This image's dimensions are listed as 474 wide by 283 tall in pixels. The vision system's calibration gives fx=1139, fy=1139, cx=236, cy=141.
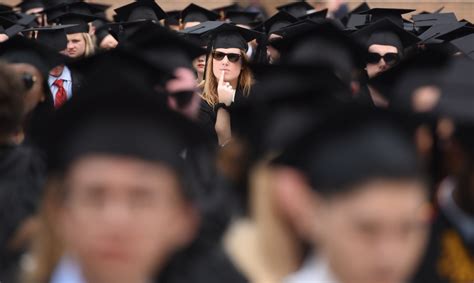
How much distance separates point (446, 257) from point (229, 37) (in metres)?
7.41

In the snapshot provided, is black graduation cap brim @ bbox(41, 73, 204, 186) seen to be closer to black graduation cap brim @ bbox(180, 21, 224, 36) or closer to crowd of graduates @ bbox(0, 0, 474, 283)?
crowd of graduates @ bbox(0, 0, 474, 283)

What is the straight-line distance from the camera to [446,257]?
358cm

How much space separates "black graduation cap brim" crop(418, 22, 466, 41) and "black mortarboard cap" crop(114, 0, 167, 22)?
313 cm

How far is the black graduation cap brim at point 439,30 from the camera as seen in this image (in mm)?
11148

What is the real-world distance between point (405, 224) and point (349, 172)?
0.19 meters

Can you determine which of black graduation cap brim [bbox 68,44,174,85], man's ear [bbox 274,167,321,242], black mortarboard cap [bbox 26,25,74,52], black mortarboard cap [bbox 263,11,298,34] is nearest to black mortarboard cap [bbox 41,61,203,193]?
man's ear [bbox 274,167,321,242]

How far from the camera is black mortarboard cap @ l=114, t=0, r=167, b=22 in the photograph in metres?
12.9

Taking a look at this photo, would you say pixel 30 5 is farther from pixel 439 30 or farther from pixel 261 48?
pixel 439 30

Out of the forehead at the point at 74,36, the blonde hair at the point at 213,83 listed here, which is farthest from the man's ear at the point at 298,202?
the forehead at the point at 74,36

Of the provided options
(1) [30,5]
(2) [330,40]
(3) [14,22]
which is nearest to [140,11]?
(3) [14,22]

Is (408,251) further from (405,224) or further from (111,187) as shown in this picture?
(111,187)

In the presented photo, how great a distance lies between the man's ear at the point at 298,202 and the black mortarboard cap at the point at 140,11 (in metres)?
10.3

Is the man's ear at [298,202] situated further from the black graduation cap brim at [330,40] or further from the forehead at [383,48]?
the forehead at [383,48]

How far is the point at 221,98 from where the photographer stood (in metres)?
8.75
